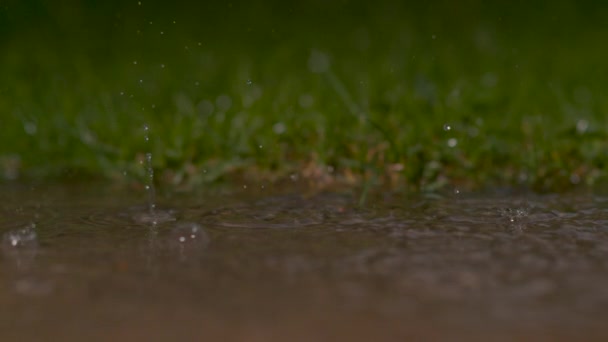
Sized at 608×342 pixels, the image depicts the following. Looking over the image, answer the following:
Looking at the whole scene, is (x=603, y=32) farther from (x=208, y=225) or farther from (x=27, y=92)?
(x=208, y=225)

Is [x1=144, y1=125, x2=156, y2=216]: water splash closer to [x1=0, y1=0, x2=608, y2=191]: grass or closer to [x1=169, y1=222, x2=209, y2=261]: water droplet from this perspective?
[x1=0, y1=0, x2=608, y2=191]: grass

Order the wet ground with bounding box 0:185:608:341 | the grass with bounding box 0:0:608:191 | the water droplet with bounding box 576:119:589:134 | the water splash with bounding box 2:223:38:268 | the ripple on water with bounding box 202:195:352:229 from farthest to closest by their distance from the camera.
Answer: the water droplet with bounding box 576:119:589:134, the grass with bounding box 0:0:608:191, the ripple on water with bounding box 202:195:352:229, the water splash with bounding box 2:223:38:268, the wet ground with bounding box 0:185:608:341

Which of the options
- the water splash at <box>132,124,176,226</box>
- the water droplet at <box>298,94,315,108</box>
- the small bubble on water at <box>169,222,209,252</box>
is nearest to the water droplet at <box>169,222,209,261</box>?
the small bubble on water at <box>169,222,209,252</box>

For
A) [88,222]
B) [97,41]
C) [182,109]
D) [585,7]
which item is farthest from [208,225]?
[585,7]

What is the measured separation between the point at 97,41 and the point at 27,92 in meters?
2.38

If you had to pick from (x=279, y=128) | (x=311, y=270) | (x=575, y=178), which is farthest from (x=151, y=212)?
(x=575, y=178)

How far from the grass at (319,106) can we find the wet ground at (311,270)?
0.61 meters

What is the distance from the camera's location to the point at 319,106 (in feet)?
14.1

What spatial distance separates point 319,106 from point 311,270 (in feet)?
7.37

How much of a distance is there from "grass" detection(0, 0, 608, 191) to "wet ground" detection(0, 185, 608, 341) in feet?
2.01

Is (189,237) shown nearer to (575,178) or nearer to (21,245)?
(21,245)

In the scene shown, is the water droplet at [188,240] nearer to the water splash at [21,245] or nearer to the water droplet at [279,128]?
the water splash at [21,245]

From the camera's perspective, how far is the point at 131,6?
9.63 meters

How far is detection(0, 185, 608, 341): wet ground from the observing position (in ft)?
5.74
